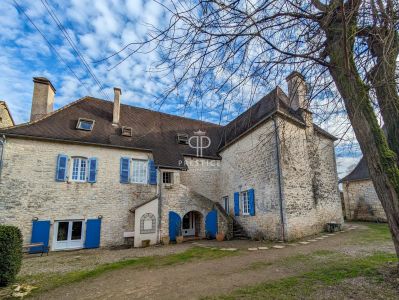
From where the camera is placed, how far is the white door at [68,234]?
10.6 m

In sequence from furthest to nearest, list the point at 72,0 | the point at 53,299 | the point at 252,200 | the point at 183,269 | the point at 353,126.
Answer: the point at 252,200
the point at 183,269
the point at 53,299
the point at 353,126
the point at 72,0

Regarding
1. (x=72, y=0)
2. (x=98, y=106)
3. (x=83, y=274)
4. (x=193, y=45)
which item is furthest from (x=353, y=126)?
(x=98, y=106)

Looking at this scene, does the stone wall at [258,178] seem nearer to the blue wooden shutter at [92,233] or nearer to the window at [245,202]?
the window at [245,202]

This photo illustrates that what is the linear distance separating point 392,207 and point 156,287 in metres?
4.57

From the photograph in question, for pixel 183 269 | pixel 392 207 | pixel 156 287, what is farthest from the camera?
pixel 183 269

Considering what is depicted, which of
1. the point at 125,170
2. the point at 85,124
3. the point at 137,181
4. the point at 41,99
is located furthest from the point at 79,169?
the point at 41,99

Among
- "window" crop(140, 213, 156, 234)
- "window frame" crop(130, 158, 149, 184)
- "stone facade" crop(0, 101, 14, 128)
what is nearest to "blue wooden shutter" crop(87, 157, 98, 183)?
"window frame" crop(130, 158, 149, 184)

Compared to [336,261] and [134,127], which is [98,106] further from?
[336,261]

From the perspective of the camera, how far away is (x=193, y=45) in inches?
106

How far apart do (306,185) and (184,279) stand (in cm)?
813

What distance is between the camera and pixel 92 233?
11094 millimetres

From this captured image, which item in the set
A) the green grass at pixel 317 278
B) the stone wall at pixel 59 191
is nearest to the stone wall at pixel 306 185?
the green grass at pixel 317 278

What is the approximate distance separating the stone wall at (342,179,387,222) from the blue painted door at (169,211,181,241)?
13174mm

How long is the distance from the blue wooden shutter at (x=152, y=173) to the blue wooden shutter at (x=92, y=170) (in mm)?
2783
